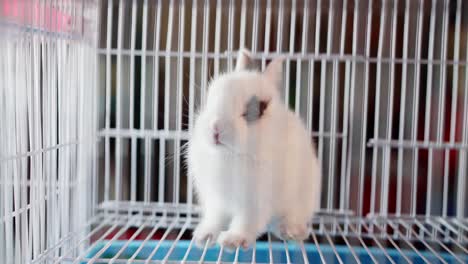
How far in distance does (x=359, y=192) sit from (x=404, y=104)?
0.87 ft

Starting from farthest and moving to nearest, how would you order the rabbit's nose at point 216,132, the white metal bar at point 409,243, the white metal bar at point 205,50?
1. the white metal bar at point 205,50
2. the white metal bar at point 409,243
3. the rabbit's nose at point 216,132

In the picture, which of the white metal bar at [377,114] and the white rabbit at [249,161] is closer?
the white rabbit at [249,161]

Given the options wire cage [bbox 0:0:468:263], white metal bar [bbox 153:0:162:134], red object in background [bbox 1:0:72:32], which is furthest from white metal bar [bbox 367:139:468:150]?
red object in background [bbox 1:0:72:32]

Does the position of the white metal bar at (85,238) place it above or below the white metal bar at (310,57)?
below

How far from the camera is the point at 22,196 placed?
2.91 ft

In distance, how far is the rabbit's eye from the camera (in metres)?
1.04

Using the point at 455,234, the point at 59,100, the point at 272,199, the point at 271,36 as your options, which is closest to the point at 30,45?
the point at 59,100

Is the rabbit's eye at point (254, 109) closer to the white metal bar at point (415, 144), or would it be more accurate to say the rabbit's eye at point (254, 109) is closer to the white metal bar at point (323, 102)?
the white metal bar at point (323, 102)

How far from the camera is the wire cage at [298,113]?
47.4 inches

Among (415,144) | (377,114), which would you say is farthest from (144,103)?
(415,144)

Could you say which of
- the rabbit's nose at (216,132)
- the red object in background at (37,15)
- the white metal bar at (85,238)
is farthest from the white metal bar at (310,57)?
the white metal bar at (85,238)

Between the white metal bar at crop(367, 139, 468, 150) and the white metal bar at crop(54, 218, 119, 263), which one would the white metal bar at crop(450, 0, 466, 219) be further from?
the white metal bar at crop(54, 218, 119, 263)

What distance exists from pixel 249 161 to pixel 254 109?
11 cm

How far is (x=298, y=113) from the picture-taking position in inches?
53.5
